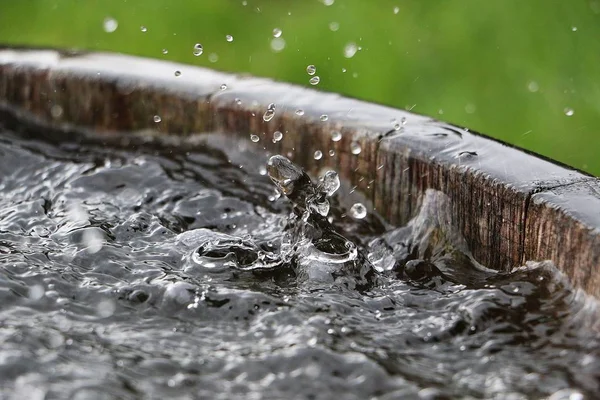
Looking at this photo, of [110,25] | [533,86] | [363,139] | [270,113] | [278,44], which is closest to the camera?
[363,139]

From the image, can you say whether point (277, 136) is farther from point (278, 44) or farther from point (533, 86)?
point (278, 44)

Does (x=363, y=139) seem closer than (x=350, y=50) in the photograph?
Yes

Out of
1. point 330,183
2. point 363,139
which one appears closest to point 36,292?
point 330,183

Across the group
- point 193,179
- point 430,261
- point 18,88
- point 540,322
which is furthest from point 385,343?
point 18,88

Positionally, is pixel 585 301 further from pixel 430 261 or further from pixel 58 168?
pixel 58 168

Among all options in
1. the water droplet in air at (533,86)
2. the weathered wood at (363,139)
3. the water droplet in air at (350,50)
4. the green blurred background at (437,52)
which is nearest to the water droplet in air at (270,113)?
the weathered wood at (363,139)

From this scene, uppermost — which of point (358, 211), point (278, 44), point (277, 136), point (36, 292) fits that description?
point (278, 44)

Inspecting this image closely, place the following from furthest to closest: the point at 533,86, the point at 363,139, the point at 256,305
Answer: the point at 533,86, the point at 363,139, the point at 256,305
